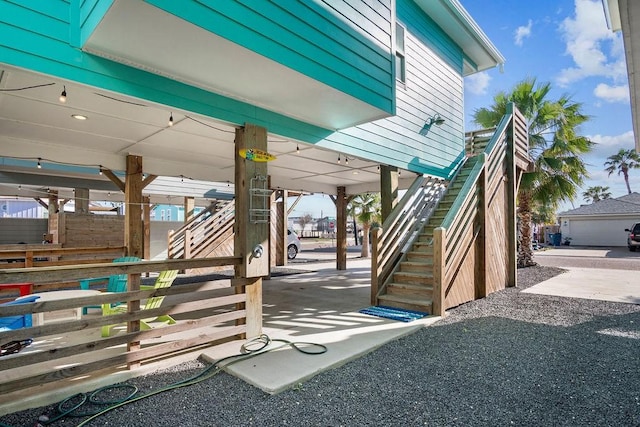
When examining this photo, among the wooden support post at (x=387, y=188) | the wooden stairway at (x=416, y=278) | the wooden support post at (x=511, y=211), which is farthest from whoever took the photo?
the wooden support post at (x=511, y=211)

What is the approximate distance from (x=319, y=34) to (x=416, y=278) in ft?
12.4

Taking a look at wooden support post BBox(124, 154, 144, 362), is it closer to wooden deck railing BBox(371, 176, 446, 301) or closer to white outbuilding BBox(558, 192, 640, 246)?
wooden deck railing BBox(371, 176, 446, 301)

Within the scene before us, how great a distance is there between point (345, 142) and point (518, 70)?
746cm

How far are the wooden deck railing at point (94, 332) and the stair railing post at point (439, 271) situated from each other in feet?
8.48

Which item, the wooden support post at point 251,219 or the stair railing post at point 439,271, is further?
the stair railing post at point 439,271

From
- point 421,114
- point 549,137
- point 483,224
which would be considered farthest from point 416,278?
point 549,137

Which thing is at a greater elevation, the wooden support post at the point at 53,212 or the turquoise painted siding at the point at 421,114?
the turquoise painted siding at the point at 421,114

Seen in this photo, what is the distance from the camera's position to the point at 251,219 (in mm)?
3648

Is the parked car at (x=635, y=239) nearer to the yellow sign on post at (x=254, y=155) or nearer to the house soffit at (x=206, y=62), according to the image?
the house soffit at (x=206, y=62)

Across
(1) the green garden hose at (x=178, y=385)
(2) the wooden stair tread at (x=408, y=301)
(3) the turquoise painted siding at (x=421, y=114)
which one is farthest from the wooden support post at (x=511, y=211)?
(1) the green garden hose at (x=178, y=385)

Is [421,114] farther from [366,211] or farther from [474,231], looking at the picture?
[366,211]

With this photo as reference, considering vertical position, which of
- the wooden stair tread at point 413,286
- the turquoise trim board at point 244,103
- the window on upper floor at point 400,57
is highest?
the window on upper floor at point 400,57

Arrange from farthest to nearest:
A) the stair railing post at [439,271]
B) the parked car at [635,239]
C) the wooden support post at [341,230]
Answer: the parked car at [635,239], the wooden support post at [341,230], the stair railing post at [439,271]

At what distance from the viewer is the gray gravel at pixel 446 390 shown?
2.25 metres
